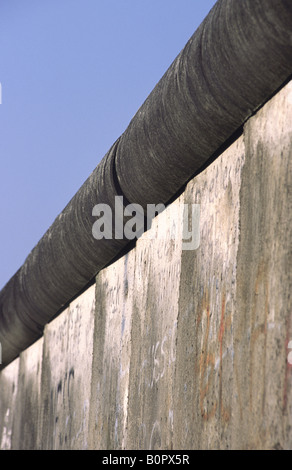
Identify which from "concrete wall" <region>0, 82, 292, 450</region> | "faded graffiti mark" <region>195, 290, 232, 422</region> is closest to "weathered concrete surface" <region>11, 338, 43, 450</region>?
"concrete wall" <region>0, 82, 292, 450</region>

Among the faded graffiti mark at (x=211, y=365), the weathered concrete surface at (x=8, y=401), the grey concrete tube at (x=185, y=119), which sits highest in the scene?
the weathered concrete surface at (x=8, y=401)

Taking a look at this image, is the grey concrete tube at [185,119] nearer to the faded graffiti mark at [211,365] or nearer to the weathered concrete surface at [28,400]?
the faded graffiti mark at [211,365]

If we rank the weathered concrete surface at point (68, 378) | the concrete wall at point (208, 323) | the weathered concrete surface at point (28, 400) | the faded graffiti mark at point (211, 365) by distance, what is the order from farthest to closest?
1. the weathered concrete surface at point (28, 400)
2. the weathered concrete surface at point (68, 378)
3. the faded graffiti mark at point (211, 365)
4. the concrete wall at point (208, 323)

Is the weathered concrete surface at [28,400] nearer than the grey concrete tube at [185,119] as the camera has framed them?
No

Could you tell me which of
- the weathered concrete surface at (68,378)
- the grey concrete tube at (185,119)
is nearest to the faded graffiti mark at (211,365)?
the grey concrete tube at (185,119)

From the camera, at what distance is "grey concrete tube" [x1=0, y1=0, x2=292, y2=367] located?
1545 mm

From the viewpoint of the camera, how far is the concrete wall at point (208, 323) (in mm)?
1470

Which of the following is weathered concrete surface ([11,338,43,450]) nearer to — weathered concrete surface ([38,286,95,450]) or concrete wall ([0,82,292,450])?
weathered concrete surface ([38,286,95,450])

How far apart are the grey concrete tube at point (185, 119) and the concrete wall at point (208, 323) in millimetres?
52

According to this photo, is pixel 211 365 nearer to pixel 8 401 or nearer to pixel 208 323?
pixel 208 323

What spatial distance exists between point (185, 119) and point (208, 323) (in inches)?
19.5

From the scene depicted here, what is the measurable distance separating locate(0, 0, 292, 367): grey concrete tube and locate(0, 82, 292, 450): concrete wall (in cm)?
5

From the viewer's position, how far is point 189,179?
2.12 meters

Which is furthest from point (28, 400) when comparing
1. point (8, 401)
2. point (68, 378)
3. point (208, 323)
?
point (208, 323)
